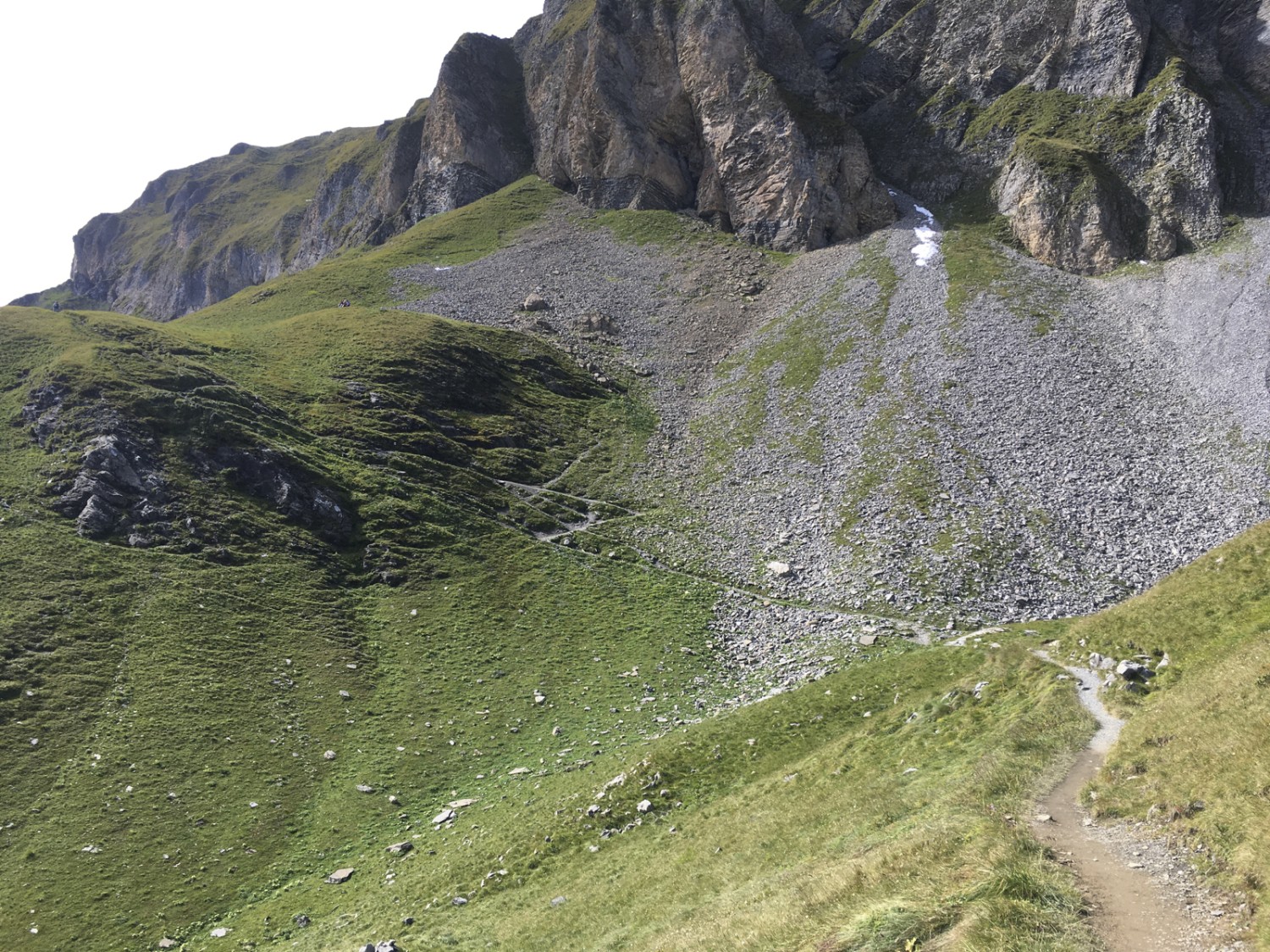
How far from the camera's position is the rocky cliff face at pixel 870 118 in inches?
3118

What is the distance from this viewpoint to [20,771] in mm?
27734

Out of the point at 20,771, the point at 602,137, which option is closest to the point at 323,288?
the point at 602,137

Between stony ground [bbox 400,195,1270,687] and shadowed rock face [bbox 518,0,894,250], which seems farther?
shadowed rock face [bbox 518,0,894,250]

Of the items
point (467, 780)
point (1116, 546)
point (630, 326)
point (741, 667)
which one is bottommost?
point (1116, 546)

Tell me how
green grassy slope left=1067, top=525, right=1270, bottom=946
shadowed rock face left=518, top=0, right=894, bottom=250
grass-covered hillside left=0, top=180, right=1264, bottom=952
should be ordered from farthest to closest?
1. shadowed rock face left=518, top=0, right=894, bottom=250
2. grass-covered hillside left=0, top=180, right=1264, bottom=952
3. green grassy slope left=1067, top=525, right=1270, bottom=946

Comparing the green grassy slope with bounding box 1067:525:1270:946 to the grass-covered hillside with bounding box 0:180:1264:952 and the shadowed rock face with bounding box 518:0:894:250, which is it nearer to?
the grass-covered hillside with bounding box 0:180:1264:952

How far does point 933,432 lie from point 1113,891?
164 ft

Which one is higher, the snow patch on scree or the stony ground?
the snow patch on scree

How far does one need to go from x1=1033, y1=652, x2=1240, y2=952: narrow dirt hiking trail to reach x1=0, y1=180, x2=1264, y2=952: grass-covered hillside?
0.45 meters

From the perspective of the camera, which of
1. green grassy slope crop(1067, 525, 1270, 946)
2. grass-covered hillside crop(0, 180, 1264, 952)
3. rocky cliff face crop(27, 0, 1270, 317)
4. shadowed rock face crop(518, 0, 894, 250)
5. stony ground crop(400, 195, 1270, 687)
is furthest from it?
shadowed rock face crop(518, 0, 894, 250)

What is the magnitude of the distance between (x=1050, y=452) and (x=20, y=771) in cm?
6260

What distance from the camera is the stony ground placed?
41.6 meters

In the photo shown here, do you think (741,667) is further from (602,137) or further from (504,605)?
(602,137)

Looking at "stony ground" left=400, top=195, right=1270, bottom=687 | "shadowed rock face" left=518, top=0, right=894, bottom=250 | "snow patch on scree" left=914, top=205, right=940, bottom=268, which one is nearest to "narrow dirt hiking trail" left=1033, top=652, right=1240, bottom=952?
"stony ground" left=400, top=195, right=1270, bottom=687
